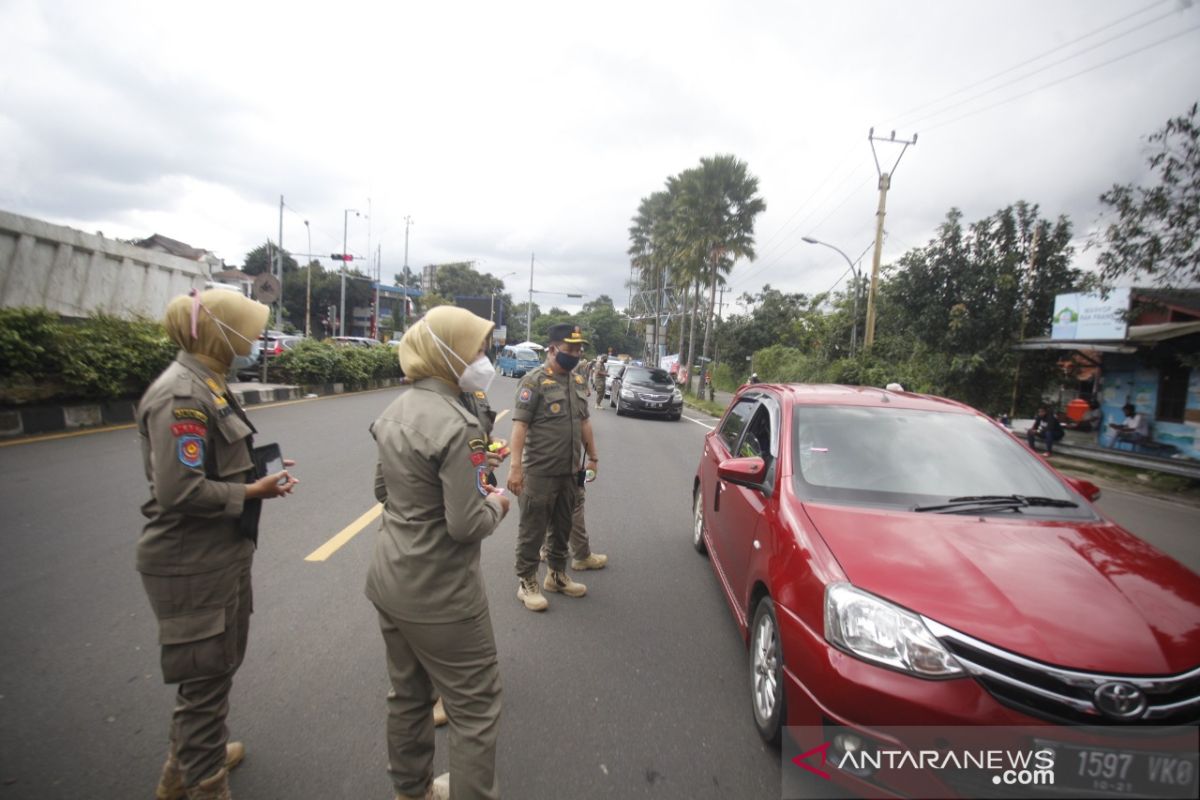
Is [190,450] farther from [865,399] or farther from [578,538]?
[865,399]

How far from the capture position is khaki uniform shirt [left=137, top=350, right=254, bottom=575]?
1888mm

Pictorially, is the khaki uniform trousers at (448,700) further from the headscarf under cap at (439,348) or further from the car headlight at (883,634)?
the car headlight at (883,634)

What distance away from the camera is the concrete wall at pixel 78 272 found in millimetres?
9359

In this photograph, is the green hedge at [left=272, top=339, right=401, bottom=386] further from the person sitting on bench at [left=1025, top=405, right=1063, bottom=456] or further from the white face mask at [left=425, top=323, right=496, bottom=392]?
the person sitting on bench at [left=1025, top=405, right=1063, bottom=456]

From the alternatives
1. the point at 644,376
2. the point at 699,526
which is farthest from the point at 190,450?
the point at 644,376

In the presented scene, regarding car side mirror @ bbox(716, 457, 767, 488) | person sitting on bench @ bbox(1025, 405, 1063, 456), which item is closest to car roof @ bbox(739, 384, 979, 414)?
car side mirror @ bbox(716, 457, 767, 488)

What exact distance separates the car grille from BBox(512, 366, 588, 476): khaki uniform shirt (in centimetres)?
250

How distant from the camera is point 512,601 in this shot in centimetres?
390

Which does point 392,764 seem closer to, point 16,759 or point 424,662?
point 424,662

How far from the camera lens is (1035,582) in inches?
81.7

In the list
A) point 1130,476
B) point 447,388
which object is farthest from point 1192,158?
point 447,388

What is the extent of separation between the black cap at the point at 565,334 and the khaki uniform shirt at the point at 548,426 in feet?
0.89

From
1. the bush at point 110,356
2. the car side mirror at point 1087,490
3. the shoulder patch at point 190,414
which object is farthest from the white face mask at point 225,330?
the bush at point 110,356

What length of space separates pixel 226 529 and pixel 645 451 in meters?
9.13
